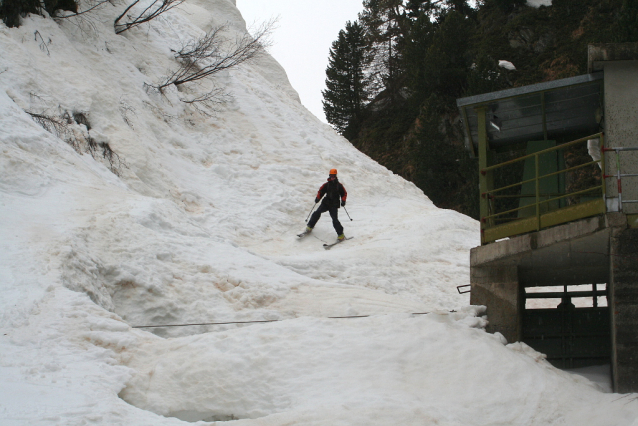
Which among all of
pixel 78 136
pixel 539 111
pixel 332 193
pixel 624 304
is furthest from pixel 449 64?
pixel 624 304

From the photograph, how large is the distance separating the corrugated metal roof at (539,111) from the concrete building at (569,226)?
0.05 ft

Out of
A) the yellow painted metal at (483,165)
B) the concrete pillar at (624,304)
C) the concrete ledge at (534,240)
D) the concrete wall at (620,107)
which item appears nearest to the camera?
the concrete pillar at (624,304)

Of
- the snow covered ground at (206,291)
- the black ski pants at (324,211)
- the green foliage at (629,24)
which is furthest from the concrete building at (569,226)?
the green foliage at (629,24)

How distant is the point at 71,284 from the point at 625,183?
6.02 m

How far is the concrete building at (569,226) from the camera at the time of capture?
20.1 ft

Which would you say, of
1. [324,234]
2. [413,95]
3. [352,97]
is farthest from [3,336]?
[352,97]

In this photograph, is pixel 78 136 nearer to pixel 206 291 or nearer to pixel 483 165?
pixel 206 291

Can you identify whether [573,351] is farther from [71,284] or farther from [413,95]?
[413,95]

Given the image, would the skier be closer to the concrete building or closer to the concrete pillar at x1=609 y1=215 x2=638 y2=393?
the concrete building

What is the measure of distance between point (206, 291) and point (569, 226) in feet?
14.3

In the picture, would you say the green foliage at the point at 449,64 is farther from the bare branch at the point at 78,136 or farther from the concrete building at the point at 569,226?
the bare branch at the point at 78,136

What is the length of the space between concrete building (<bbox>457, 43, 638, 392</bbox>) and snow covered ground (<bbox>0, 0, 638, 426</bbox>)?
0.58m

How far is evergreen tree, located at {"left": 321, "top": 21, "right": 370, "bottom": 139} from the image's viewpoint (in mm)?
39562

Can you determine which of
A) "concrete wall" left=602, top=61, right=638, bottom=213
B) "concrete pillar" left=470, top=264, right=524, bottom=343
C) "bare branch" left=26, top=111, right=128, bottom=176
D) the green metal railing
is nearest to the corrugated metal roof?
"concrete wall" left=602, top=61, right=638, bottom=213
